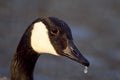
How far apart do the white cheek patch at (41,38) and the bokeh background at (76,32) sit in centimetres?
280

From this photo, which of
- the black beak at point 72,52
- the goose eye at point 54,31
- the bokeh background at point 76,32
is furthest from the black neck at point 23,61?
the bokeh background at point 76,32

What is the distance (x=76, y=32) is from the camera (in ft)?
29.1

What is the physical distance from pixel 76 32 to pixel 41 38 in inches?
167

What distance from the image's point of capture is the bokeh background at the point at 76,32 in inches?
314

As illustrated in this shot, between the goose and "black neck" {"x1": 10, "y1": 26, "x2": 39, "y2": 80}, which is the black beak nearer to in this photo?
the goose

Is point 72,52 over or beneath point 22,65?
over

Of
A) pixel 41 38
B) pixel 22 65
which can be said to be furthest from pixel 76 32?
pixel 41 38

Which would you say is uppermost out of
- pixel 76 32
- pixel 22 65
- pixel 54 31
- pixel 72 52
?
pixel 76 32

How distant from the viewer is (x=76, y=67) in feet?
26.5

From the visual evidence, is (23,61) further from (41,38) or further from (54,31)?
(54,31)

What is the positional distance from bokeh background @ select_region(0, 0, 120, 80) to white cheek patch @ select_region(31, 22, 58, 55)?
9.19 ft

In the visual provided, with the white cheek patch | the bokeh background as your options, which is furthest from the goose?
the bokeh background

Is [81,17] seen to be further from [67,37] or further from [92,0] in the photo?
[67,37]

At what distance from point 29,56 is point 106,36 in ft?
14.6
